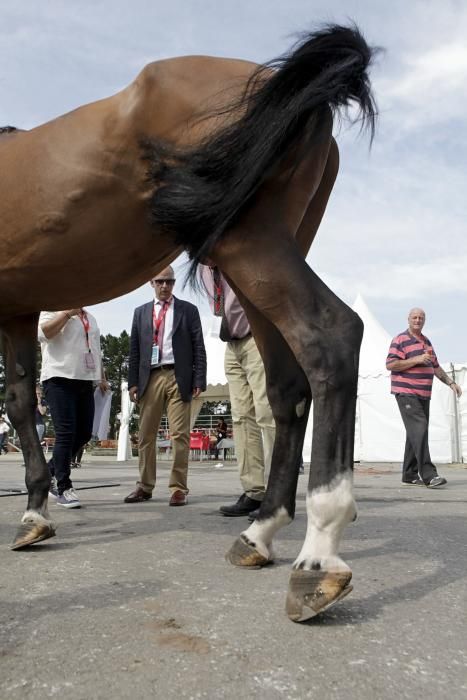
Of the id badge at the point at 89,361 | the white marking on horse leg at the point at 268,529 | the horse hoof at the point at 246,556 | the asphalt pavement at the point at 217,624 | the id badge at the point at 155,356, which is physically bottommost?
the asphalt pavement at the point at 217,624

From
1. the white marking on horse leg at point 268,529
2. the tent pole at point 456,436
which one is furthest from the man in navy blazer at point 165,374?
the tent pole at point 456,436

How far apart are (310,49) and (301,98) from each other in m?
0.21

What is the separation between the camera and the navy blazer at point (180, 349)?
5.79m

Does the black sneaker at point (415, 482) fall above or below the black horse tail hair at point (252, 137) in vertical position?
below

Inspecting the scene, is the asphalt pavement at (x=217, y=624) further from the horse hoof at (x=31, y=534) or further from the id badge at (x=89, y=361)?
the id badge at (x=89, y=361)

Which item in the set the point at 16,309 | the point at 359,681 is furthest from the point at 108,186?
the point at 359,681

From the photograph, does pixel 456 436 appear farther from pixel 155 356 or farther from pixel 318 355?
pixel 318 355

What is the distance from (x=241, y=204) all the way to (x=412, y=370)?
6.77 metres

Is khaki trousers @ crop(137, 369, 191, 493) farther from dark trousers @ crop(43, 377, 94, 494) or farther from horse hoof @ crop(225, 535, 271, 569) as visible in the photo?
horse hoof @ crop(225, 535, 271, 569)

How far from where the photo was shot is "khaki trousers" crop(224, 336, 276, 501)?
15.2ft

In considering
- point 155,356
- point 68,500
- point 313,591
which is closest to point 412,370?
→ point 155,356

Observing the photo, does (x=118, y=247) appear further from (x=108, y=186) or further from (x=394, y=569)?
(x=394, y=569)

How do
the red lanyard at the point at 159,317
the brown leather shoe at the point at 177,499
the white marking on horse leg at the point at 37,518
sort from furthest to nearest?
the red lanyard at the point at 159,317, the brown leather shoe at the point at 177,499, the white marking on horse leg at the point at 37,518

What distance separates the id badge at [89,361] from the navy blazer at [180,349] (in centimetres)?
56
